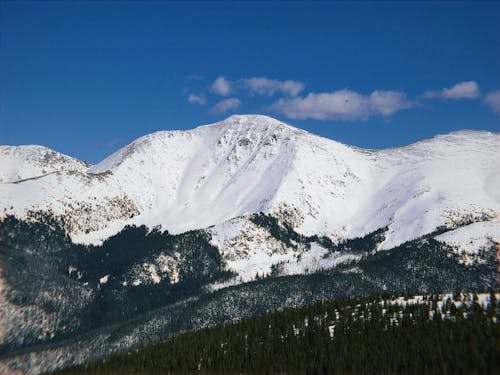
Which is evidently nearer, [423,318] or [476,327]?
[476,327]

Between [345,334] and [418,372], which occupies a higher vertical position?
[345,334]

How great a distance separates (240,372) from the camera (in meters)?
188

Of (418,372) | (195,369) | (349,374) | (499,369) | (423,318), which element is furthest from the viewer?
(195,369)

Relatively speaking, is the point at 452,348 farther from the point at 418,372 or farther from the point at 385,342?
the point at 385,342

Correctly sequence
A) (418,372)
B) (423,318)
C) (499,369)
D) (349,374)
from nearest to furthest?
(499,369), (418,372), (349,374), (423,318)

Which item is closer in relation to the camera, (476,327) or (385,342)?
(476,327)

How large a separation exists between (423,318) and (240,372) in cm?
5417

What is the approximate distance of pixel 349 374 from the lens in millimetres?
165875

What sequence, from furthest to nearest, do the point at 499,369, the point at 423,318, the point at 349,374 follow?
the point at 423,318
the point at 349,374
the point at 499,369

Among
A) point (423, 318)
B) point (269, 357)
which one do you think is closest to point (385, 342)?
point (423, 318)

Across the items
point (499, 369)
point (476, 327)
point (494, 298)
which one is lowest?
point (499, 369)

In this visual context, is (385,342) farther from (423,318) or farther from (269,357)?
(269,357)

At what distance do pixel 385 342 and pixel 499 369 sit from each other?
37.8 m

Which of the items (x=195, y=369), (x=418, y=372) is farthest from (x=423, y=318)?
(x=195, y=369)
